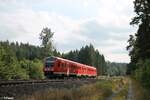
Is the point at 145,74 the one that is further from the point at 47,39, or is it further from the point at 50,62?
the point at 47,39

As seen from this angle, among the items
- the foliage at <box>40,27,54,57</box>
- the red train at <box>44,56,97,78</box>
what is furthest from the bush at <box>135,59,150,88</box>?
the foliage at <box>40,27,54,57</box>

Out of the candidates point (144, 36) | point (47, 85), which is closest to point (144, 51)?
point (144, 36)

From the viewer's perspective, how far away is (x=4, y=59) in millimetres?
76125

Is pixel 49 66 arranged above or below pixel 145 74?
above

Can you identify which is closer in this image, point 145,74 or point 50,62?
point 145,74

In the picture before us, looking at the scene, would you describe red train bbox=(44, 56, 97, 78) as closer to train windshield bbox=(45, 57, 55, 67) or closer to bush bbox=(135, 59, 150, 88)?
train windshield bbox=(45, 57, 55, 67)

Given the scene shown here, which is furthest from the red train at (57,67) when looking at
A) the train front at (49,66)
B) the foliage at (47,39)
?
the foliage at (47,39)

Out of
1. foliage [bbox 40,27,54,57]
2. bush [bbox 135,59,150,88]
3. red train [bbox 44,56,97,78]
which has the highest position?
foliage [bbox 40,27,54,57]

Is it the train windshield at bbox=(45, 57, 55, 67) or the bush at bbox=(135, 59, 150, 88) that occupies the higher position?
the train windshield at bbox=(45, 57, 55, 67)

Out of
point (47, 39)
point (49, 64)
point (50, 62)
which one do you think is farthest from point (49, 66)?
point (47, 39)

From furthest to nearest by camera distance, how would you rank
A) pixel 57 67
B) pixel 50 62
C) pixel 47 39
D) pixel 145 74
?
pixel 47 39 < pixel 50 62 < pixel 57 67 < pixel 145 74

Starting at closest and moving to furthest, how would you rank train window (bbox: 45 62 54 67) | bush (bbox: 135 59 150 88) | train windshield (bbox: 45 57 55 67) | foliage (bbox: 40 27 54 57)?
bush (bbox: 135 59 150 88) < train window (bbox: 45 62 54 67) < train windshield (bbox: 45 57 55 67) < foliage (bbox: 40 27 54 57)

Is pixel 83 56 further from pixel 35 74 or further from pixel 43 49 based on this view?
pixel 35 74

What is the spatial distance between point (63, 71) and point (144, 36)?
1846cm
